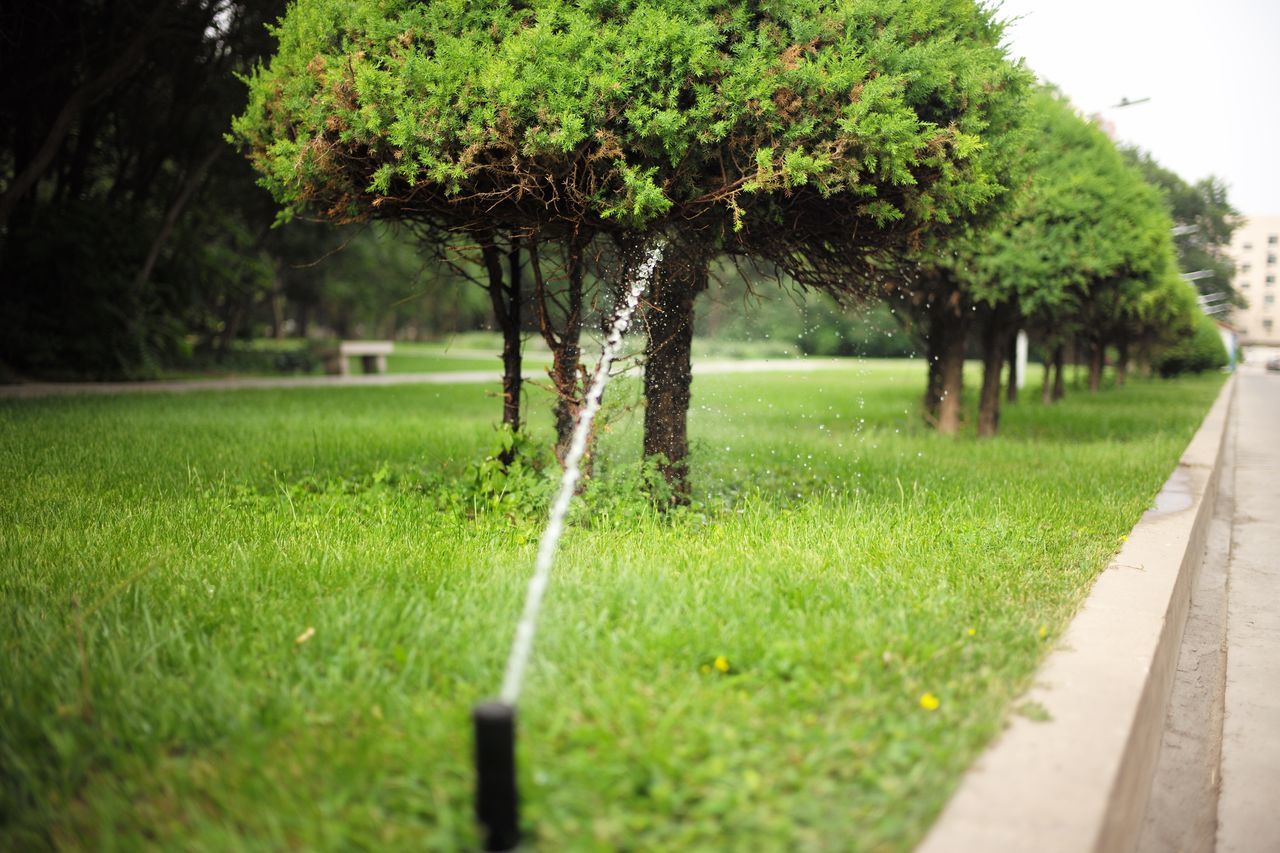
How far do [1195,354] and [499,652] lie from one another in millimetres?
54455

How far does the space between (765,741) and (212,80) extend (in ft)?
50.7

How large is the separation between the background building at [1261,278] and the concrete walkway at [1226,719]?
13312 centimetres

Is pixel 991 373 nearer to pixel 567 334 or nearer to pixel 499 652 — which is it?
pixel 567 334

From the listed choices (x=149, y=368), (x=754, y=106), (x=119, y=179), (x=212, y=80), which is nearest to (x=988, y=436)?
(x=754, y=106)

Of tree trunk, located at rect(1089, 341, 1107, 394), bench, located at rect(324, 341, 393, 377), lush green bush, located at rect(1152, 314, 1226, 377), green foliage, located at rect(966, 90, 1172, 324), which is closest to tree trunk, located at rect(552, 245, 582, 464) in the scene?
green foliage, located at rect(966, 90, 1172, 324)

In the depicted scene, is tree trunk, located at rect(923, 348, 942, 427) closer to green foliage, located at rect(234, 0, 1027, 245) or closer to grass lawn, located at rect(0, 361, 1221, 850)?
grass lawn, located at rect(0, 361, 1221, 850)

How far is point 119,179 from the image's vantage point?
17.3 meters

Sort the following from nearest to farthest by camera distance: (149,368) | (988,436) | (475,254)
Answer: (475,254) → (988,436) → (149,368)

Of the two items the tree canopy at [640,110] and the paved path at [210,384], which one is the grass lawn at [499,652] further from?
the paved path at [210,384]

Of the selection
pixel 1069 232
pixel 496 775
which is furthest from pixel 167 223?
pixel 496 775

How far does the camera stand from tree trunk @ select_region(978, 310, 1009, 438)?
38.3ft

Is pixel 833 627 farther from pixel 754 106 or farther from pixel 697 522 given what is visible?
pixel 754 106

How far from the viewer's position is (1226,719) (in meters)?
3.62

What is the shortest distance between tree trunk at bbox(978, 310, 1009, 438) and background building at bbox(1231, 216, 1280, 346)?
5012 inches
